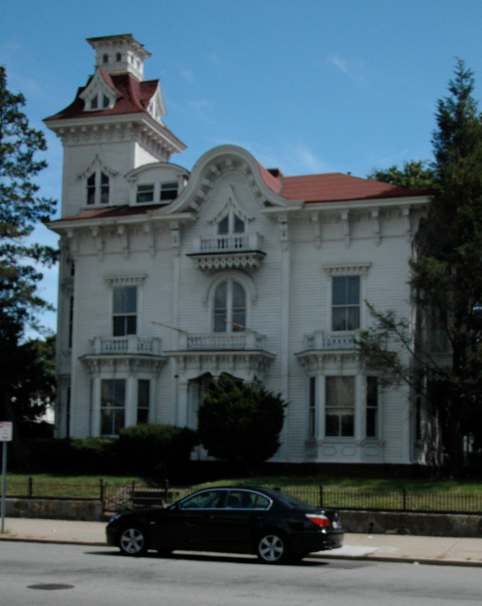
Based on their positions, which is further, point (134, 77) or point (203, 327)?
point (134, 77)

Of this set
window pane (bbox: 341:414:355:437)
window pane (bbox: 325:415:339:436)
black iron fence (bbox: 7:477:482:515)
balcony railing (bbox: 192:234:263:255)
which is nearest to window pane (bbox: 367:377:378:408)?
window pane (bbox: 341:414:355:437)

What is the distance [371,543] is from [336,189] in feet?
63.6

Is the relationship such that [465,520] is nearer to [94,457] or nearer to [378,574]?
[378,574]

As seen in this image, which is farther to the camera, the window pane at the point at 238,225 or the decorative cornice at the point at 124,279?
the decorative cornice at the point at 124,279

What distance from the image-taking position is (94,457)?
125ft

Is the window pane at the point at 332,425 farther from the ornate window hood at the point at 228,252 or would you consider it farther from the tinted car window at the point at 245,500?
the tinted car window at the point at 245,500

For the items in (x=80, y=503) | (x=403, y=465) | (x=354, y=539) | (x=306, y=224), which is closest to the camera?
(x=354, y=539)

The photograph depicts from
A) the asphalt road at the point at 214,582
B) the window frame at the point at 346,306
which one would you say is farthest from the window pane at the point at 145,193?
the asphalt road at the point at 214,582

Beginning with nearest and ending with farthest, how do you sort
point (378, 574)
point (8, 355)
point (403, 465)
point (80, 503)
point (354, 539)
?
point (378, 574)
point (354, 539)
point (80, 503)
point (403, 465)
point (8, 355)

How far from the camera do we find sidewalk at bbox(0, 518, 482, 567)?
20469mm

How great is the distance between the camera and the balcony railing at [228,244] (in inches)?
1518

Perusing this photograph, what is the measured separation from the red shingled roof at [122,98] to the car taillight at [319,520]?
28455 millimetres

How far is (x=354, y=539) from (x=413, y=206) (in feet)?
53.8

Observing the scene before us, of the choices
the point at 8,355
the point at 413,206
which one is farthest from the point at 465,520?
the point at 8,355
